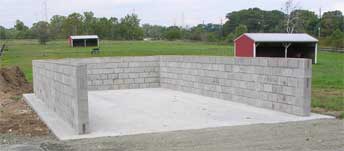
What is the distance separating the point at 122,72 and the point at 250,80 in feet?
20.8

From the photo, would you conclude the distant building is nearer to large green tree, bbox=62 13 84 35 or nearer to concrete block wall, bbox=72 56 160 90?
large green tree, bbox=62 13 84 35

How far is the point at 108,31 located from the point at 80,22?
270 inches

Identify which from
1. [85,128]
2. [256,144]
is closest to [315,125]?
[256,144]

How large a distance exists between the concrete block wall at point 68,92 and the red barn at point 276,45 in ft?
69.4

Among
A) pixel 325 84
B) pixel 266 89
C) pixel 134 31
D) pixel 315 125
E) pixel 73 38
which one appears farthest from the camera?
pixel 134 31

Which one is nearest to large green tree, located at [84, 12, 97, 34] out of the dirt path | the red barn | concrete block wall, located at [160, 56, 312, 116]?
the red barn

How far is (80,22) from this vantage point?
Answer: 100312 mm

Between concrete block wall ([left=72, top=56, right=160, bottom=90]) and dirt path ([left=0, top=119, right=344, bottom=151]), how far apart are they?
8341 millimetres

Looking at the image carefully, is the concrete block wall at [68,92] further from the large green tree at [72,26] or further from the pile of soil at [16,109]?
the large green tree at [72,26]

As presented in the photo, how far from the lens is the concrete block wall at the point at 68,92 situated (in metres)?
7.89

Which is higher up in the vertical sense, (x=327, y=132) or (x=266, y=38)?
(x=266, y=38)

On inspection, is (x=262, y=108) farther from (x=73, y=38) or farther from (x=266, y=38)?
(x=73, y=38)

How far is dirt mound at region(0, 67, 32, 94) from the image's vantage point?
53.3ft

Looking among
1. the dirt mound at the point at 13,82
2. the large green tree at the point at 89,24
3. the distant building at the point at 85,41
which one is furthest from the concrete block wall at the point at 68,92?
the large green tree at the point at 89,24
